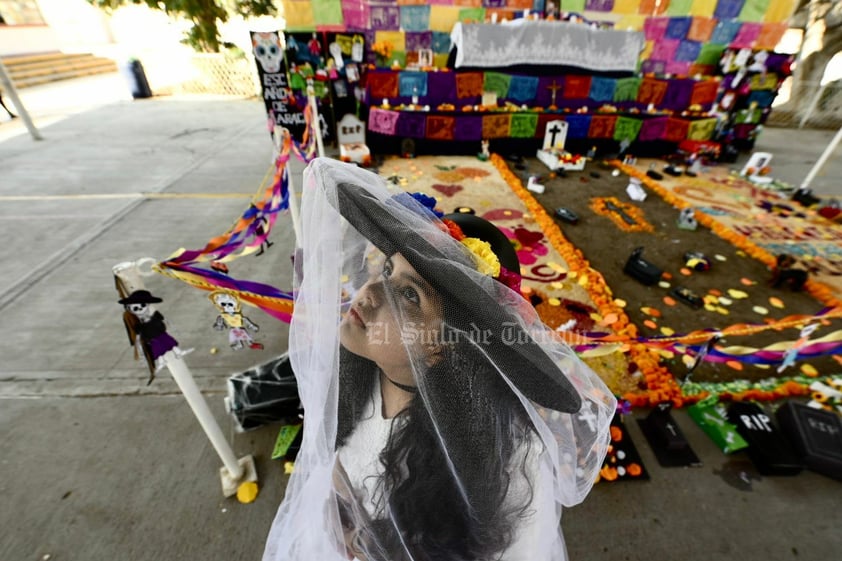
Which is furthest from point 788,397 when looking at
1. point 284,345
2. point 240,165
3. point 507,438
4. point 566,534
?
point 240,165

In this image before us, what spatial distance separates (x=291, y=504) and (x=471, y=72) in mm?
7995

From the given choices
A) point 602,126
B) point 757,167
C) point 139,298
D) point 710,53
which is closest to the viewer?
point 139,298

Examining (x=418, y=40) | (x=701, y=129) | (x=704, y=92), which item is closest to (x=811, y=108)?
(x=704, y=92)

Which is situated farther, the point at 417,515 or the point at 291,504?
the point at 291,504

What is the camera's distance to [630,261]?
4172mm

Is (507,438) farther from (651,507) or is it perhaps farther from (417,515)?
(651,507)

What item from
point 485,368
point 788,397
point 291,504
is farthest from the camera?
point 788,397

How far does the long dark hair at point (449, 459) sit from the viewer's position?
0.92 metres

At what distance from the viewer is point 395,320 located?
933mm

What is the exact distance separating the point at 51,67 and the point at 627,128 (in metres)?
22.1

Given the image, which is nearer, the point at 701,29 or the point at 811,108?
the point at 701,29

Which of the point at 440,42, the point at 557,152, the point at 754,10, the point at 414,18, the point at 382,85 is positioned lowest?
the point at 557,152

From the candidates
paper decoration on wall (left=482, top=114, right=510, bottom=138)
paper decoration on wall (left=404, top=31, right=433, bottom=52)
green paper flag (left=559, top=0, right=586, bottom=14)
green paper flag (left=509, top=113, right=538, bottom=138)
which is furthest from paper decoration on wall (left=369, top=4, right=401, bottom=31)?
green paper flag (left=559, top=0, right=586, bottom=14)

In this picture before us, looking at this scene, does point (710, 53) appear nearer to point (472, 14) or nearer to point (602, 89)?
point (602, 89)
